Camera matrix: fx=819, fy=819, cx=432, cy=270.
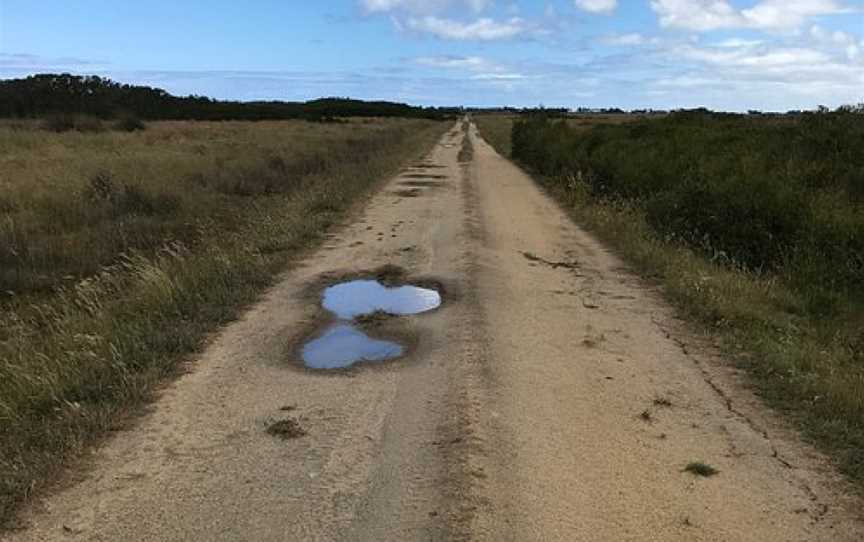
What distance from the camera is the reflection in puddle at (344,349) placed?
7.09 meters

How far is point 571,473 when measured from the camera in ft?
15.7

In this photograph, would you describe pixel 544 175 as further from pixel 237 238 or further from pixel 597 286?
pixel 597 286

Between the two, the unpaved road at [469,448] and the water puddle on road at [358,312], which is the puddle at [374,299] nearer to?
the water puddle on road at [358,312]

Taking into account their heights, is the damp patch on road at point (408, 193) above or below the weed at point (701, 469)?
below

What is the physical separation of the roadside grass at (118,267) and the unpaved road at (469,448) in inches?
15.4

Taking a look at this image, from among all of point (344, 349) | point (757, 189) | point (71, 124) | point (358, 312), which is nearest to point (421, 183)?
point (757, 189)

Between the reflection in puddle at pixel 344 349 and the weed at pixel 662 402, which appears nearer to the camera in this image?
the weed at pixel 662 402

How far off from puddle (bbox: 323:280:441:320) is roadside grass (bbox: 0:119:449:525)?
985 millimetres

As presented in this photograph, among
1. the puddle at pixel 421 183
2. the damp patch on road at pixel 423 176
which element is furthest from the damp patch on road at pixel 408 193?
the damp patch on road at pixel 423 176

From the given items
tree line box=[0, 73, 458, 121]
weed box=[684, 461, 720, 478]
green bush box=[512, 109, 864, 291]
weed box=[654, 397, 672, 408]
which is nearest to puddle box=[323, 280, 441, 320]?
weed box=[654, 397, 672, 408]

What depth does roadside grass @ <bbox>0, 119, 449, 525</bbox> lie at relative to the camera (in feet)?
18.9

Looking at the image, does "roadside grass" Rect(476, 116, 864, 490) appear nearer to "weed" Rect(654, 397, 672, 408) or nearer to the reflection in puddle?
"weed" Rect(654, 397, 672, 408)

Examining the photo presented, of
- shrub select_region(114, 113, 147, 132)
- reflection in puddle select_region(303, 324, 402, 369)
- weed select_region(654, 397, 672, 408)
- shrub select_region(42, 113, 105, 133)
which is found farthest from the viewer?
shrub select_region(114, 113, 147, 132)

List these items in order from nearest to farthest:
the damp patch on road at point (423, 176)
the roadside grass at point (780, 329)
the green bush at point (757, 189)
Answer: the roadside grass at point (780, 329) → the green bush at point (757, 189) → the damp patch on road at point (423, 176)
